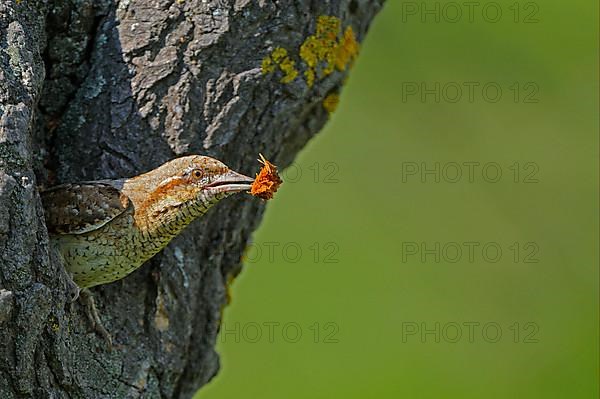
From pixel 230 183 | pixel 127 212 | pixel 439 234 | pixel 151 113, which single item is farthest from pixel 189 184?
pixel 439 234

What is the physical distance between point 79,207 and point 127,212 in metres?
0.23

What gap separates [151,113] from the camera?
164 inches

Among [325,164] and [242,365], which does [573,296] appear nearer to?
[325,164]

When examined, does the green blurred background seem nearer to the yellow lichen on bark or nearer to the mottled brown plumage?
the yellow lichen on bark

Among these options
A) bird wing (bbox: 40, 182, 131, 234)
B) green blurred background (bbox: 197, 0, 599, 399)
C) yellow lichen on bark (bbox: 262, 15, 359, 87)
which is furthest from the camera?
green blurred background (bbox: 197, 0, 599, 399)

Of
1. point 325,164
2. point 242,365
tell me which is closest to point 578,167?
point 325,164

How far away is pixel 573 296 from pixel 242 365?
11.0 feet

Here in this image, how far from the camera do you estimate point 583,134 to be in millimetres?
10844

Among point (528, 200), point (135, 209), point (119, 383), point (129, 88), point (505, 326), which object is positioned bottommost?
point (119, 383)

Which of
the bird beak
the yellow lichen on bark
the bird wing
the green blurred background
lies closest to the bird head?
the bird beak

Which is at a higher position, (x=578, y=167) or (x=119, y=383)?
(x=578, y=167)

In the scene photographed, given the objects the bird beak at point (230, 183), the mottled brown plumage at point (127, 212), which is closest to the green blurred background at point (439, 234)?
the mottled brown plumage at point (127, 212)

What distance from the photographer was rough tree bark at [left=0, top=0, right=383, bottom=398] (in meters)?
3.93

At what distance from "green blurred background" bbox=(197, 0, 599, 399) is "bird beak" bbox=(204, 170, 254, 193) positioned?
14.1ft
